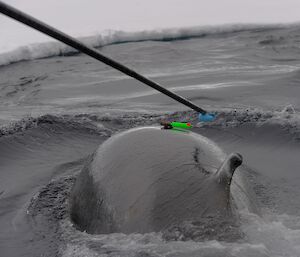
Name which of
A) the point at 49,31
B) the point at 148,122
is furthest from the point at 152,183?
the point at 148,122

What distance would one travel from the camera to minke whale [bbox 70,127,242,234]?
2.39m

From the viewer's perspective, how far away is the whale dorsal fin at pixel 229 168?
236 cm

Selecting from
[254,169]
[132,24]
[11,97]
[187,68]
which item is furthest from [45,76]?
[254,169]

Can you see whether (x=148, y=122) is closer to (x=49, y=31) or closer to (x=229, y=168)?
(x=49, y=31)

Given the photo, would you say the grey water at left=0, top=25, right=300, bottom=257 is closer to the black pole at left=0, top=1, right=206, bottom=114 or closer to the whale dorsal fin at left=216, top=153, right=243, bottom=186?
the whale dorsal fin at left=216, top=153, right=243, bottom=186

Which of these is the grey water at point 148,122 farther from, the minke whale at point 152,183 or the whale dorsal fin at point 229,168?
the whale dorsal fin at point 229,168

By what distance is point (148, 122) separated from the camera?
5242mm

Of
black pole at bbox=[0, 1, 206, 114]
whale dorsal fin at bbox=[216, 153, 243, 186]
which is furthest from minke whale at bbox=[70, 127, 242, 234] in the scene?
black pole at bbox=[0, 1, 206, 114]

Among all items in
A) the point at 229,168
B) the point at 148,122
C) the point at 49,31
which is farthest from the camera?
the point at 148,122

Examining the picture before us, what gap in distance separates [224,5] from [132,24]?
2166 millimetres

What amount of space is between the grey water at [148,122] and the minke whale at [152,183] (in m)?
0.08

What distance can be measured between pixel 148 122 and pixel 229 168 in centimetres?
289

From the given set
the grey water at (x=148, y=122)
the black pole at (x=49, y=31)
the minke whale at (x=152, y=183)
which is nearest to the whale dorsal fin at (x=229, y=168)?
the minke whale at (x=152, y=183)

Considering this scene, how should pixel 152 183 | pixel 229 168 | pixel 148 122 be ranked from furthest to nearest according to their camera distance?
pixel 148 122, pixel 152 183, pixel 229 168
